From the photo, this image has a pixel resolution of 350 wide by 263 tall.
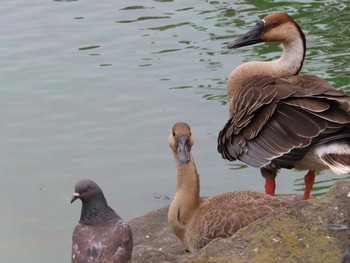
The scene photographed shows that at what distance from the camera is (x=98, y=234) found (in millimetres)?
6453

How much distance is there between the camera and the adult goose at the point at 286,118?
7.04 meters

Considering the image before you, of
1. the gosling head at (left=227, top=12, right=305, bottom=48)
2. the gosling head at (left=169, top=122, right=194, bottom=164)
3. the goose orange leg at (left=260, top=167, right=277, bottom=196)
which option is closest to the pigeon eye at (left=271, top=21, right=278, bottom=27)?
the gosling head at (left=227, top=12, right=305, bottom=48)

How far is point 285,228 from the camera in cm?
580

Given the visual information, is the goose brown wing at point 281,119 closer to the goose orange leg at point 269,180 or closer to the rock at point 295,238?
the goose orange leg at point 269,180

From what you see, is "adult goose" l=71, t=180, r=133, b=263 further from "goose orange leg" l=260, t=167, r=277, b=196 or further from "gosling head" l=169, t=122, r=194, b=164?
"goose orange leg" l=260, t=167, r=277, b=196

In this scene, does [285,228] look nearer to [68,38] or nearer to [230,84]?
[230,84]

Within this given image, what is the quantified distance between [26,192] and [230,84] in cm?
237

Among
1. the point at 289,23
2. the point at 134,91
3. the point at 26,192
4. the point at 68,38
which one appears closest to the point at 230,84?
the point at 289,23

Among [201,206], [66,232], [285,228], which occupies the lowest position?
[66,232]

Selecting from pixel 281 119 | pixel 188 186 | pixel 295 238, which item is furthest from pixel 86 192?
pixel 295 238

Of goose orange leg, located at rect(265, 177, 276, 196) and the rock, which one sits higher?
the rock

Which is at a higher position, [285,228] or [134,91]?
[285,228]

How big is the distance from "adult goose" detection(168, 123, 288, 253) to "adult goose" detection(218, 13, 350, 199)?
525 mm

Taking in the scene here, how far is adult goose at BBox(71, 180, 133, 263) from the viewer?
627 cm
